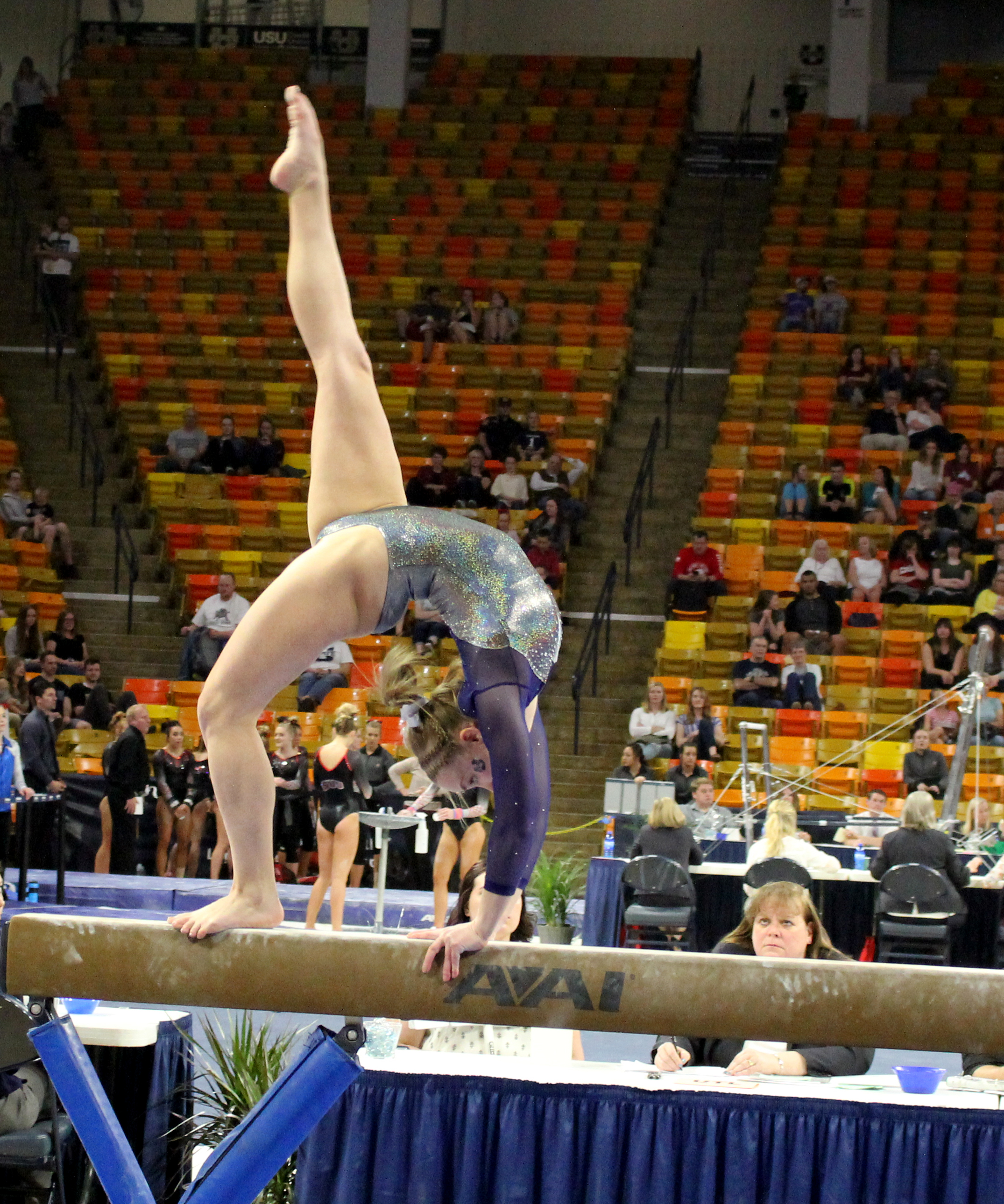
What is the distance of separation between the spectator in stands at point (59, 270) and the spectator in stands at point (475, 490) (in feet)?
18.1

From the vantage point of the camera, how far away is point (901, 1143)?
398cm

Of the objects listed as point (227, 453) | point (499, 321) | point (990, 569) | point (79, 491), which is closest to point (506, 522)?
point (227, 453)

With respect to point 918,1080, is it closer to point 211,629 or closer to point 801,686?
point 801,686

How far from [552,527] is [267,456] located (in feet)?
10.3

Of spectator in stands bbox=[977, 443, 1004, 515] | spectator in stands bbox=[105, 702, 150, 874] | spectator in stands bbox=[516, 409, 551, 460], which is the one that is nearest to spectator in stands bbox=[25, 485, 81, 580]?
spectator in stands bbox=[105, 702, 150, 874]

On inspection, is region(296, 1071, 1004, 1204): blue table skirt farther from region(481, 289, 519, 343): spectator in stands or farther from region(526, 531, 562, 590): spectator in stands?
region(481, 289, 519, 343): spectator in stands

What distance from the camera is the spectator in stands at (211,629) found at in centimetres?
1341

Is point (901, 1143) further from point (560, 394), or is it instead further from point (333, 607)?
point (560, 394)

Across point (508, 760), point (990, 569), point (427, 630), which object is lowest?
point (427, 630)

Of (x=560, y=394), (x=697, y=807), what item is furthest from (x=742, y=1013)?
(x=560, y=394)

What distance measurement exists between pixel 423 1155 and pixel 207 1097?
1.22m

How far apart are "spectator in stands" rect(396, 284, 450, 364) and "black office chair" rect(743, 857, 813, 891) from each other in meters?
9.84

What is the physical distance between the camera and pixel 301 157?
11.3 feet

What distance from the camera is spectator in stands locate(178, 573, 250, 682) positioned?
13414mm
